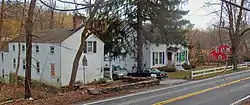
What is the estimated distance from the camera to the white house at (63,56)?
2938cm

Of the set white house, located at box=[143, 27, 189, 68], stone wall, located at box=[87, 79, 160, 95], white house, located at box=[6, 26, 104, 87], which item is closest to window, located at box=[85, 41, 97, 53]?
white house, located at box=[6, 26, 104, 87]

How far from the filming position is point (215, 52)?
317 inches

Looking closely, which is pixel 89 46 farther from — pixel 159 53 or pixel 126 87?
pixel 159 53

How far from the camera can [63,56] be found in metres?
29.5

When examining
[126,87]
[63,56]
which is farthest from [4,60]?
[126,87]

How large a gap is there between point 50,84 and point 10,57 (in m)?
10.3

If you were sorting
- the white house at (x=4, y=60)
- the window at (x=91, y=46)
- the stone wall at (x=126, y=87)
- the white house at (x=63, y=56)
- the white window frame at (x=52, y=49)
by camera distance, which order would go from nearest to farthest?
the stone wall at (x=126, y=87), the white house at (x=63, y=56), the white window frame at (x=52, y=49), the window at (x=91, y=46), the white house at (x=4, y=60)

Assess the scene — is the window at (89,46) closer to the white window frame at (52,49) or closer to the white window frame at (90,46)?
the white window frame at (90,46)

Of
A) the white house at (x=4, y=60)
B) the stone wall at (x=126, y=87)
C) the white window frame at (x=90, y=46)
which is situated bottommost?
the stone wall at (x=126, y=87)

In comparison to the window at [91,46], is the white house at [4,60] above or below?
below

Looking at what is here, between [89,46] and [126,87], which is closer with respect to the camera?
[126,87]

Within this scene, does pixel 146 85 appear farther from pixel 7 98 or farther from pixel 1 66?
pixel 1 66

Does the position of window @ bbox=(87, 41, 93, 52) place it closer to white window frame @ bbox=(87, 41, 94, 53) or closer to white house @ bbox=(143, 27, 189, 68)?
white window frame @ bbox=(87, 41, 94, 53)

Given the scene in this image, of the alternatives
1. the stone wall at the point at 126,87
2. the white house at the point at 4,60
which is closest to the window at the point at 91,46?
the stone wall at the point at 126,87
